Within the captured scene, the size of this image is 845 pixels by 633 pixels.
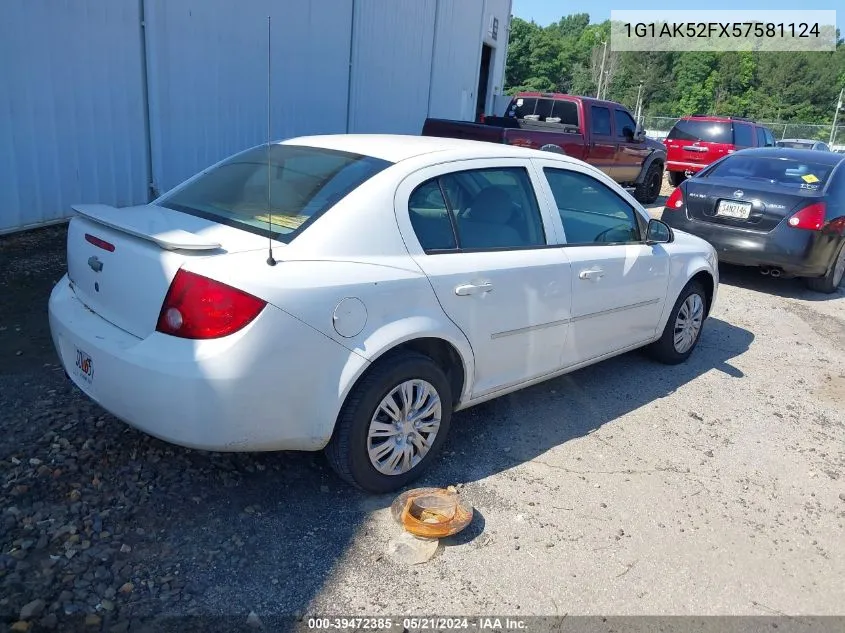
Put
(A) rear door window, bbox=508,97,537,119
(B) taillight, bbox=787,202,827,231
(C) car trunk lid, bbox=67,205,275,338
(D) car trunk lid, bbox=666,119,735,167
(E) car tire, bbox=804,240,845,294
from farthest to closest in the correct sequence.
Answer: (D) car trunk lid, bbox=666,119,735,167 < (A) rear door window, bbox=508,97,537,119 < (E) car tire, bbox=804,240,845,294 < (B) taillight, bbox=787,202,827,231 < (C) car trunk lid, bbox=67,205,275,338

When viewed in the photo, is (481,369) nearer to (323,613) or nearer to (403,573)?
(403,573)

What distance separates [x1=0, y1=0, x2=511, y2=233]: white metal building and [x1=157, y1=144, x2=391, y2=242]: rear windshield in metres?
3.69

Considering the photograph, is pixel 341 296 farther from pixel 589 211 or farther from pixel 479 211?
pixel 589 211

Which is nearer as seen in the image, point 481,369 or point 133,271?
point 133,271

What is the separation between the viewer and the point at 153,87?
→ 7680mm

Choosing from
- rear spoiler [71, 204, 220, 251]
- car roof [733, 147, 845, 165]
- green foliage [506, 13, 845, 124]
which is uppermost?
green foliage [506, 13, 845, 124]

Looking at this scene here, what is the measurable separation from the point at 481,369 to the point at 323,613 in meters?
1.46

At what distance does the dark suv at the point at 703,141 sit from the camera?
1619 cm

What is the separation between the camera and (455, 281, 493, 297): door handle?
3320mm

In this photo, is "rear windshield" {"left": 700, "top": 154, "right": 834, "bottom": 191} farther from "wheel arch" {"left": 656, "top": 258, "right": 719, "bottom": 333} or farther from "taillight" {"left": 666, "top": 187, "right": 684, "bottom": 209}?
"wheel arch" {"left": 656, "top": 258, "right": 719, "bottom": 333}

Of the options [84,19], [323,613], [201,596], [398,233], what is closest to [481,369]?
[398,233]

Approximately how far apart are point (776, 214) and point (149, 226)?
6.68m

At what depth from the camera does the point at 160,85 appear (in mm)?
7785

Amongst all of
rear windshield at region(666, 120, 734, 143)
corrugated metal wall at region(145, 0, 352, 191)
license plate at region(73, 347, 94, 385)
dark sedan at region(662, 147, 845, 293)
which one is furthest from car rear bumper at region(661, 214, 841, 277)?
rear windshield at region(666, 120, 734, 143)
